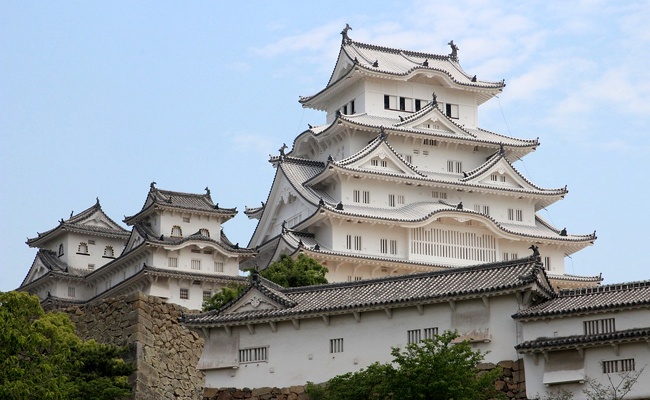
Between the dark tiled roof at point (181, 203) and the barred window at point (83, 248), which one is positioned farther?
the barred window at point (83, 248)

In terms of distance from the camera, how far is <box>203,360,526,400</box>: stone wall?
34.8 meters

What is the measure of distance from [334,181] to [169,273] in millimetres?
9204

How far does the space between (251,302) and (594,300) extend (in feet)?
36.0

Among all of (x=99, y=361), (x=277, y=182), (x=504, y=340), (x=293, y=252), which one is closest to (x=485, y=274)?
(x=504, y=340)

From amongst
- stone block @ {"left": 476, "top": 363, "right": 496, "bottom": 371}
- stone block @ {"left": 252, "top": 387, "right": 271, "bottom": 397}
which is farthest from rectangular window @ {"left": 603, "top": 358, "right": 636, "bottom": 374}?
stone block @ {"left": 252, "top": 387, "right": 271, "bottom": 397}

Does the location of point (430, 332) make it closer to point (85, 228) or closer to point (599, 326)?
point (599, 326)

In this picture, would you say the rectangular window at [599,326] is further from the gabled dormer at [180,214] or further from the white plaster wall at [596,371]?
the gabled dormer at [180,214]

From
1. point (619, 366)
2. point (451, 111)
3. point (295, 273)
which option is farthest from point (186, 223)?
point (619, 366)

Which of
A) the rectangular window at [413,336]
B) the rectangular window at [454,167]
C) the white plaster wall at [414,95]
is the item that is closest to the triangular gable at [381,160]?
the rectangular window at [454,167]

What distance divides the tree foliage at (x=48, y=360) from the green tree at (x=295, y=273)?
872 cm

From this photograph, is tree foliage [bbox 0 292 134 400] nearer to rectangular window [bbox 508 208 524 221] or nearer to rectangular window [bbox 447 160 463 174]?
rectangular window [bbox 447 160 463 174]

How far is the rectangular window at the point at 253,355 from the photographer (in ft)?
128

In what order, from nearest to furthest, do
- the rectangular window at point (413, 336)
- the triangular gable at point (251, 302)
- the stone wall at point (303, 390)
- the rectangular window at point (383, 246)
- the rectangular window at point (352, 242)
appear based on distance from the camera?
the stone wall at point (303, 390) → the rectangular window at point (413, 336) → the triangular gable at point (251, 302) → the rectangular window at point (352, 242) → the rectangular window at point (383, 246)

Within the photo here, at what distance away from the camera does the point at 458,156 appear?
6619cm
